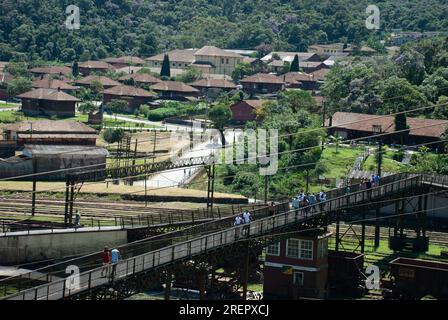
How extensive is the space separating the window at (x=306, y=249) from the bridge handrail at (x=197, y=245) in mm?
1286

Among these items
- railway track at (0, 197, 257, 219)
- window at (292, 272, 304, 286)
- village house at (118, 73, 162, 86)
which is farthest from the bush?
window at (292, 272, 304, 286)

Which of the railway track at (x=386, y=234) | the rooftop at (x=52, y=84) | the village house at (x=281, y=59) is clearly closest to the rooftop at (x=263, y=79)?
the village house at (x=281, y=59)

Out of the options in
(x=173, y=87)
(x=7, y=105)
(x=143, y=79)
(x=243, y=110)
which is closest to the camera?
(x=243, y=110)

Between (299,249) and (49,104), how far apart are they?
61.6 metres

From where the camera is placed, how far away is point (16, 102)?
114m

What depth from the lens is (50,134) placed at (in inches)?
Result: 3211

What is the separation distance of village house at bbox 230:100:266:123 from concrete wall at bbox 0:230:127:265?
53648 millimetres

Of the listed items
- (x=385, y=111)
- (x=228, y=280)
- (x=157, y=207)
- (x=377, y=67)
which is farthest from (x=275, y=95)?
(x=228, y=280)

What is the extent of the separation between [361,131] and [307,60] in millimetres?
58618

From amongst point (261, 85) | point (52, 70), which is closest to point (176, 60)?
point (52, 70)

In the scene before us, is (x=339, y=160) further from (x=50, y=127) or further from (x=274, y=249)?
(x=274, y=249)

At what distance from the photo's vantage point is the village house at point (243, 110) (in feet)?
329
